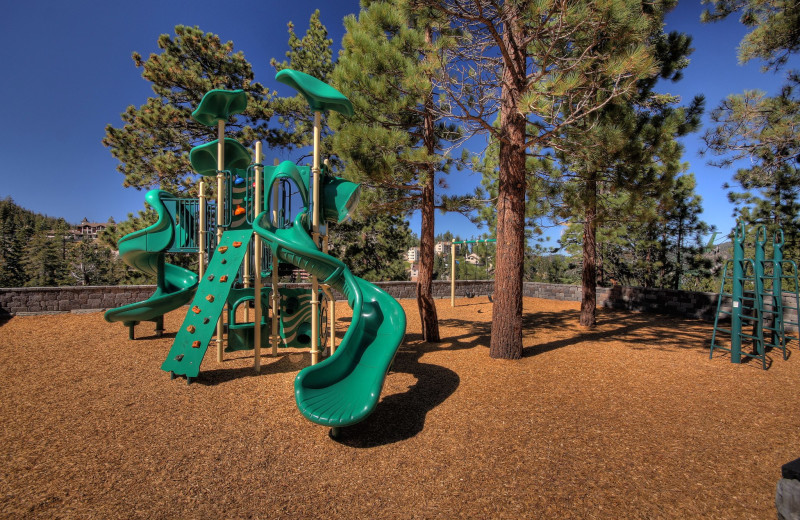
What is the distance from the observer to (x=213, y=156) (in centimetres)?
561

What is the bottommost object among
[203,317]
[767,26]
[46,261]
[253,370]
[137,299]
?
[253,370]

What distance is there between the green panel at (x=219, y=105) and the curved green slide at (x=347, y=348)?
2.23 m

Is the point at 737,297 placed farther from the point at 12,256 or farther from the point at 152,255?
the point at 12,256

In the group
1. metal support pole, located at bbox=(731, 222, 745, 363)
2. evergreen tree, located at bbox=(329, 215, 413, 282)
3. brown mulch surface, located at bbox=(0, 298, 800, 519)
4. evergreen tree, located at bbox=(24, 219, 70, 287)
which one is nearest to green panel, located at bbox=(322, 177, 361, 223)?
brown mulch surface, located at bbox=(0, 298, 800, 519)

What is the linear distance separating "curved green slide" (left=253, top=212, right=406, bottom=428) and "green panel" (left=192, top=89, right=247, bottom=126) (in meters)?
2.23

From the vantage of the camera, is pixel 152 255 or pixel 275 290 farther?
pixel 152 255

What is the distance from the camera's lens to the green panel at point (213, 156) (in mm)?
5426

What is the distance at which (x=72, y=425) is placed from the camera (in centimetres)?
311

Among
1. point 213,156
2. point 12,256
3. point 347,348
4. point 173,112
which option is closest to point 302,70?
point 173,112

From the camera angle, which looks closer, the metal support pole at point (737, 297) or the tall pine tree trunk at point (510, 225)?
the tall pine tree trunk at point (510, 225)

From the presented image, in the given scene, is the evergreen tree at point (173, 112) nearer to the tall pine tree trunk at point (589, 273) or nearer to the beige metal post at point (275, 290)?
the beige metal post at point (275, 290)

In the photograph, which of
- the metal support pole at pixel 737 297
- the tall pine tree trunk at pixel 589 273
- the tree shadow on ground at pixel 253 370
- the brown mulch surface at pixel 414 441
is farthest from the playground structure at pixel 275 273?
the tall pine tree trunk at pixel 589 273

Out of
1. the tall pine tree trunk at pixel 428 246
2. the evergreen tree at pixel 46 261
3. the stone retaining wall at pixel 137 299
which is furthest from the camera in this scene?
the evergreen tree at pixel 46 261

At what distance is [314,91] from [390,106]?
175 cm
